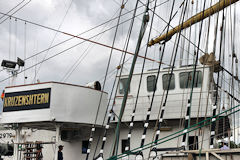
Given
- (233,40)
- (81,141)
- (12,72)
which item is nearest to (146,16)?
(233,40)

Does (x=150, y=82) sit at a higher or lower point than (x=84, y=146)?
higher

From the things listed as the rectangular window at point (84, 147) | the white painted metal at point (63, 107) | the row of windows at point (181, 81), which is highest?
the row of windows at point (181, 81)

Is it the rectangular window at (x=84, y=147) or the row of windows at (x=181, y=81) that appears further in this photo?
the rectangular window at (x=84, y=147)

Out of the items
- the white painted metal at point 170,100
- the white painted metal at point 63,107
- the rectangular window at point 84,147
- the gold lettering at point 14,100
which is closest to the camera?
the white painted metal at point 63,107

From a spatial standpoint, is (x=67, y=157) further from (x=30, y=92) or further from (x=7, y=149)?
(x=30, y=92)

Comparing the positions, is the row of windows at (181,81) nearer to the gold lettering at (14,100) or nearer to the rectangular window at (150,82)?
the rectangular window at (150,82)

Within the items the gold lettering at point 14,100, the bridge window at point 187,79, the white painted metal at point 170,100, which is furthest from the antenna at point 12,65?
the bridge window at point 187,79

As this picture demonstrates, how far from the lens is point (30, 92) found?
40.8 feet

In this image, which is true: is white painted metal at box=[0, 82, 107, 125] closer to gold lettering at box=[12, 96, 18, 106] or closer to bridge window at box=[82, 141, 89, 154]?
gold lettering at box=[12, 96, 18, 106]

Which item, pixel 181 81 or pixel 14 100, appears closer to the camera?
pixel 14 100

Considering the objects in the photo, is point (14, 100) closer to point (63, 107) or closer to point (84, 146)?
point (63, 107)

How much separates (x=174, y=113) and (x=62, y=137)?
622 cm

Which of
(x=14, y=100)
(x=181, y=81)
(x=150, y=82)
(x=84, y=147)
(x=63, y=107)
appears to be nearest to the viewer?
(x=63, y=107)

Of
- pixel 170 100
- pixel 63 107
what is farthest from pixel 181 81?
pixel 63 107
